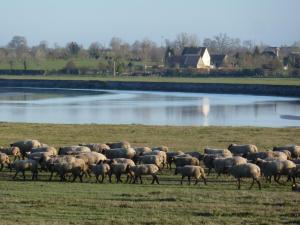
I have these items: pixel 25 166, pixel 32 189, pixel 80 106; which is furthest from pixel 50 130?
pixel 80 106

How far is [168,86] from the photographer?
102 metres

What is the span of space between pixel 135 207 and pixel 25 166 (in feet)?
21.7

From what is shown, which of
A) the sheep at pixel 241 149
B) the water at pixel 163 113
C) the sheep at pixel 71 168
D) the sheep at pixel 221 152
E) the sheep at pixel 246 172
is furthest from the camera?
the water at pixel 163 113

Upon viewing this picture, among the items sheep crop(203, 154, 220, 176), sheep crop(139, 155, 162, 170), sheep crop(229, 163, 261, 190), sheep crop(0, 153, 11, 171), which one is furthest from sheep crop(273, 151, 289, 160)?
sheep crop(0, 153, 11, 171)

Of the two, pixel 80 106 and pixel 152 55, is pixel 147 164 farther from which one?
pixel 152 55

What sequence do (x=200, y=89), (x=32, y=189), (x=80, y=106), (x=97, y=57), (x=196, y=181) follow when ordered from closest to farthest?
1. (x=32, y=189)
2. (x=196, y=181)
3. (x=80, y=106)
4. (x=200, y=89)
5. (x=97, y=57)

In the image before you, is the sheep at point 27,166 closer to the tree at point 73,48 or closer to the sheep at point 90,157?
the sheep at point 90,157

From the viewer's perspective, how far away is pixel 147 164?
21734mm

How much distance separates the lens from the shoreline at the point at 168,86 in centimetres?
8854

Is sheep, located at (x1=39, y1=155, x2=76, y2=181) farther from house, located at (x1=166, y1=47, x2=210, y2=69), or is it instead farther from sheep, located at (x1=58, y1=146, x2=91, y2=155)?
house, located at (x1=166, y1=47, x2=210, y2=69)

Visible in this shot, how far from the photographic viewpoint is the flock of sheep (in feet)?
69.1

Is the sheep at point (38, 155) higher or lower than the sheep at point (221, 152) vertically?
higher

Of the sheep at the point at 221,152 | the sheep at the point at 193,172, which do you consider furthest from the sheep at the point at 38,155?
the sheep at the point at 221,152

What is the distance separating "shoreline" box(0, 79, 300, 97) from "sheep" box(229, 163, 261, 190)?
216ft
